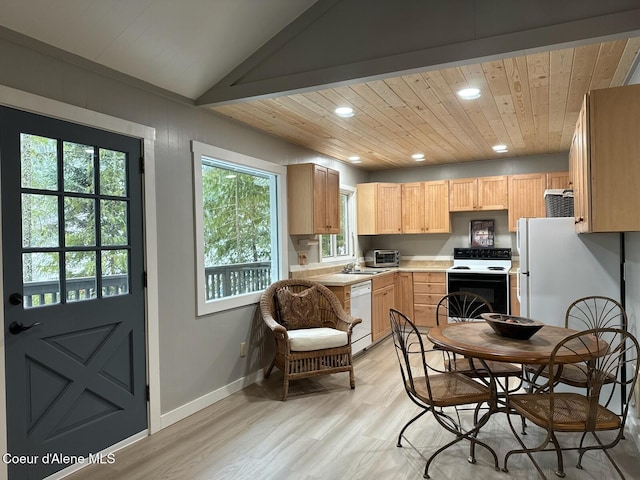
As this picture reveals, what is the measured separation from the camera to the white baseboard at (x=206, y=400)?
10.3ft

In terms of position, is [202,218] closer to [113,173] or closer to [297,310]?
[113,173]

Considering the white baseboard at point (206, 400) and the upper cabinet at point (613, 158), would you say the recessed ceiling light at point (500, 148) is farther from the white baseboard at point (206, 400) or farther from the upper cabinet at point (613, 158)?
the white baseboard at point (206, 400)

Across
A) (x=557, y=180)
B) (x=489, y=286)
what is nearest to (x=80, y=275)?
(x=489, y=286)

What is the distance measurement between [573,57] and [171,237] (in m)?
Answer: 2.92

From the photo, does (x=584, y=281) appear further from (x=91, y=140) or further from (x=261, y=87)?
(x=91, y=140)

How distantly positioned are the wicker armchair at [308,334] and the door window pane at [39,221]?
185 centimetres

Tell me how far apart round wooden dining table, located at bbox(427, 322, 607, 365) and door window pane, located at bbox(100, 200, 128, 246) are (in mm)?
2111

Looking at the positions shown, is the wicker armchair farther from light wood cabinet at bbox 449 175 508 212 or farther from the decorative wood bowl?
light wood cabinet at bbox 449 175 508 212

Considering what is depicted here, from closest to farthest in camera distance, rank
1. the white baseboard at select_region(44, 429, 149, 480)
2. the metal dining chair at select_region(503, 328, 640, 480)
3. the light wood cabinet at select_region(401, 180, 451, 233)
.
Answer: the metal dining chair at select_region(503, 328, 640, 480) → the white baseboard at select_region(44, 429, 149, 480) → the light wood cabinet at select_region(401, 180, 451, 233)

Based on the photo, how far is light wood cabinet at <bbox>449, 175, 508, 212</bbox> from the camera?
5961 millimetres

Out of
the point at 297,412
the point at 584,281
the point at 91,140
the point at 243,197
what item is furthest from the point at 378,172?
the point at 91,140

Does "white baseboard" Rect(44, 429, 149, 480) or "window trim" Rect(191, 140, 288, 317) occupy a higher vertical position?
"window trim" Rect(191, 140, 288, 317)

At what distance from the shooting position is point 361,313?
4891 mm

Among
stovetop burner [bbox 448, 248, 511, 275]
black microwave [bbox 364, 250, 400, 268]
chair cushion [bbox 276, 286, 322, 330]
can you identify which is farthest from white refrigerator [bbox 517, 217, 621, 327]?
black microwave [bbox 364, 250, 400, 268]
